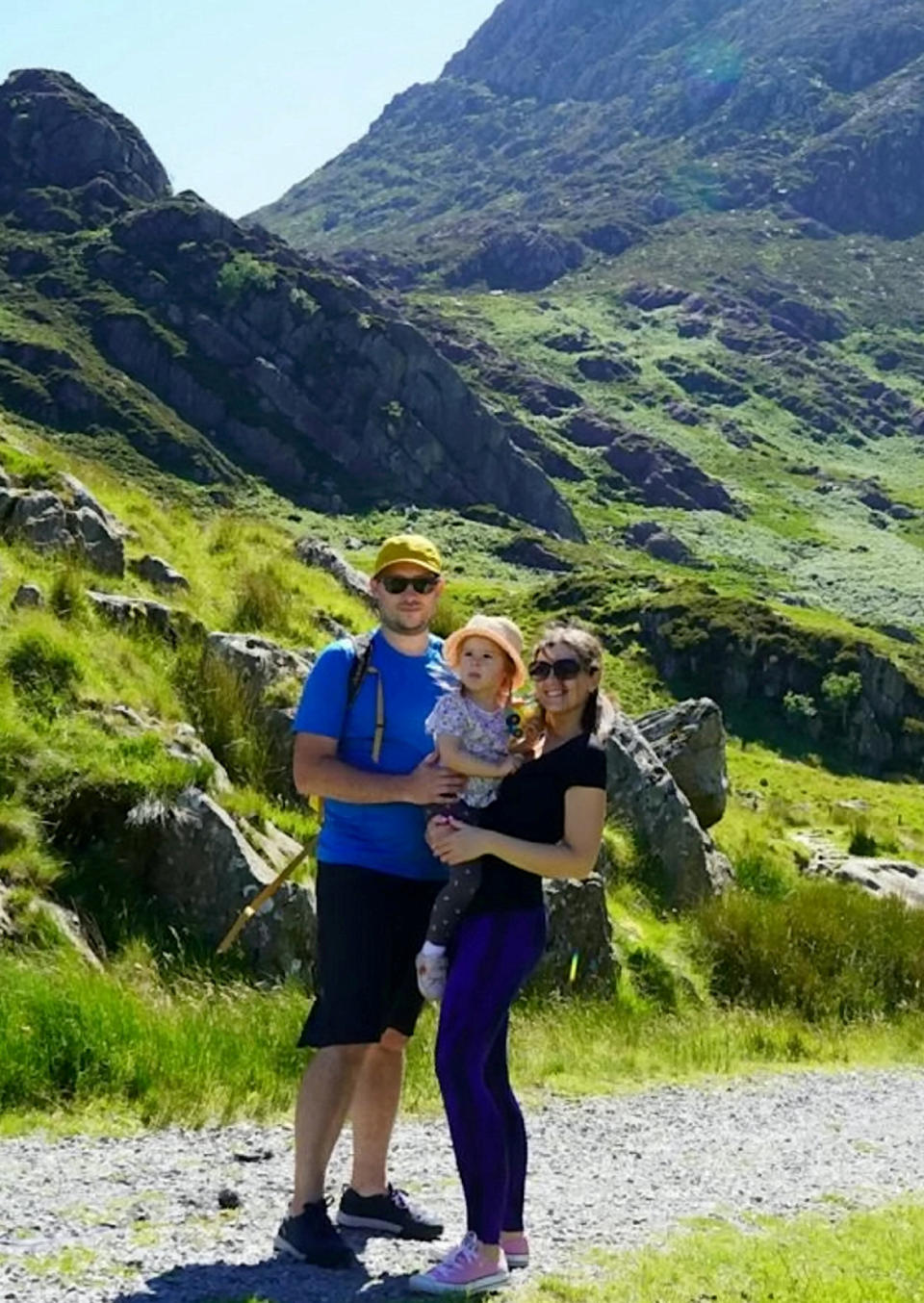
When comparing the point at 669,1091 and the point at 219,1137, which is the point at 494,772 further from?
the point at 669,1091

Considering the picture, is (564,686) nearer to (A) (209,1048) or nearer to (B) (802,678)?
(A) (209,1048)

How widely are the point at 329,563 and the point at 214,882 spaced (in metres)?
12.9

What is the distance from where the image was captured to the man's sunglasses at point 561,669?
221 inches

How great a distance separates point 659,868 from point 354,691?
1043cm

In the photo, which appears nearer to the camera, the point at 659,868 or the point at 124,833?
the point at 124,833

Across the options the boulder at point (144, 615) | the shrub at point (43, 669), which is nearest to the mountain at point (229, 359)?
the boulder at point (144, 615)

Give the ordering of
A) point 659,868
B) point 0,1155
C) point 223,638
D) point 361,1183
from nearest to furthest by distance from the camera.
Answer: point 361,1183 < point 0,1155 < point 223,638 < point 659,868

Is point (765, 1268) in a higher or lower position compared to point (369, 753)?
lower

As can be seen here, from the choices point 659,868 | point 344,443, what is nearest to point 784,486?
point 344,443

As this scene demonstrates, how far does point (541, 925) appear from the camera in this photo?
18.4 ft

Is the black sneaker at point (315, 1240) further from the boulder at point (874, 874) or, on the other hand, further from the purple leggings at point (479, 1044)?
the boulder at point (874, 874)

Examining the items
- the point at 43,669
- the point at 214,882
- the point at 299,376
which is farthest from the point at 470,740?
the point at 299,376

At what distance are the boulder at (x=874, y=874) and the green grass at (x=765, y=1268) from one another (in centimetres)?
1251

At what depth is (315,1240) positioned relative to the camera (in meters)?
5.50
